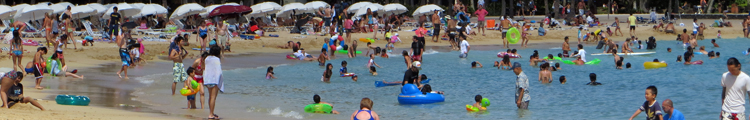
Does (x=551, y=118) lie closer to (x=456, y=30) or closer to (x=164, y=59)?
(x=164, y=59)

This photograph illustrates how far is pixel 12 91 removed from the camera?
9.43 metres

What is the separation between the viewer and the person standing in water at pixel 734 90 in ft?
22.9

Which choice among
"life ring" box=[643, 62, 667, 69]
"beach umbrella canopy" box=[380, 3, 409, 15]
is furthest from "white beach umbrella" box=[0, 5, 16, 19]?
"life ring" box=[643, 62, 667, 69]

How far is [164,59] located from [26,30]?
7.43 meters

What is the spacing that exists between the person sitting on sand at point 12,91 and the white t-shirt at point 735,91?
7625mm

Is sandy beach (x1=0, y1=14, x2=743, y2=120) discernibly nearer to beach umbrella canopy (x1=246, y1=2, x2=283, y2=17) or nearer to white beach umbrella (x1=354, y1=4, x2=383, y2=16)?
beach umbrella canopy (x1=246, y1=2, x2=283, y2=17)

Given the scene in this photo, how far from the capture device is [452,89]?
50.9 feet

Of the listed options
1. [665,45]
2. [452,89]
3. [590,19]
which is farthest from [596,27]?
[452,89]

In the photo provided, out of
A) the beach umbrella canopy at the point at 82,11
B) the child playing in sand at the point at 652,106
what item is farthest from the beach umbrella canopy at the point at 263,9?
the child playing in sand at the point at 652,106

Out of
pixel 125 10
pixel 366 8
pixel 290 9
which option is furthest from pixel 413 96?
pixel 366 8

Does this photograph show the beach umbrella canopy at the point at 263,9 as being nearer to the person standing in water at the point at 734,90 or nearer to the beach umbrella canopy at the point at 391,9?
the beach umbrella canopy at the point at 391,9

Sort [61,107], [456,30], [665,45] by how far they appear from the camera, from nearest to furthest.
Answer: [61,107] → [456,30] → [665,45]

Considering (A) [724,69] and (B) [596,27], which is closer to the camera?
(A) [724,69]

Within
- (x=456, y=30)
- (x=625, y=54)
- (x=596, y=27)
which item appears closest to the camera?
(x=625, y=54)
